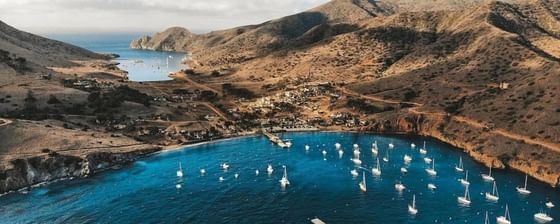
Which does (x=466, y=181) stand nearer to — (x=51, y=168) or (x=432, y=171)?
Result: (x=432, y=171)

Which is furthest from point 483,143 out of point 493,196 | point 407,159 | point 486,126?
point 493,196

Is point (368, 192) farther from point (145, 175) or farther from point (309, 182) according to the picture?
point (145, 175)

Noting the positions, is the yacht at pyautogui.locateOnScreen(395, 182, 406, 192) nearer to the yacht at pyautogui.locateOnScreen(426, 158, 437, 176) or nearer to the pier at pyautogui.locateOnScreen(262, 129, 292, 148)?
the yacht at pyautogui.locateOnScreen(426, 158, 437, 176)

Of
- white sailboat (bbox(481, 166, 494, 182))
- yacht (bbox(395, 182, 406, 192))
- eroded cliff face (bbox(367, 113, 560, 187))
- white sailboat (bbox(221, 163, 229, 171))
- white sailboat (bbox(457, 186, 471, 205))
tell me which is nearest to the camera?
white sailboat (bbox(457, 186, 471, 205))

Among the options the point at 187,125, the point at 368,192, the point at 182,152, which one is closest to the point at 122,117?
the point at 187,125

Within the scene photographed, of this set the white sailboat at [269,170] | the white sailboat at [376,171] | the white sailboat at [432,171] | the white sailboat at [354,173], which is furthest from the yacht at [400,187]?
the white sailboat at [269,170]

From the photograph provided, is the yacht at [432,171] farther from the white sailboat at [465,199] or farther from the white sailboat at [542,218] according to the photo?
the white sailboat at [542,218]

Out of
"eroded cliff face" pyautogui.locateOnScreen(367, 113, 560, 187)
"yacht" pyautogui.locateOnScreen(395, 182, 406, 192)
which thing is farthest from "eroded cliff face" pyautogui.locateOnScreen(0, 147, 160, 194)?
"eroded cliff face" pyautogui.locateOnScreen(367, 113, 560, 187)
